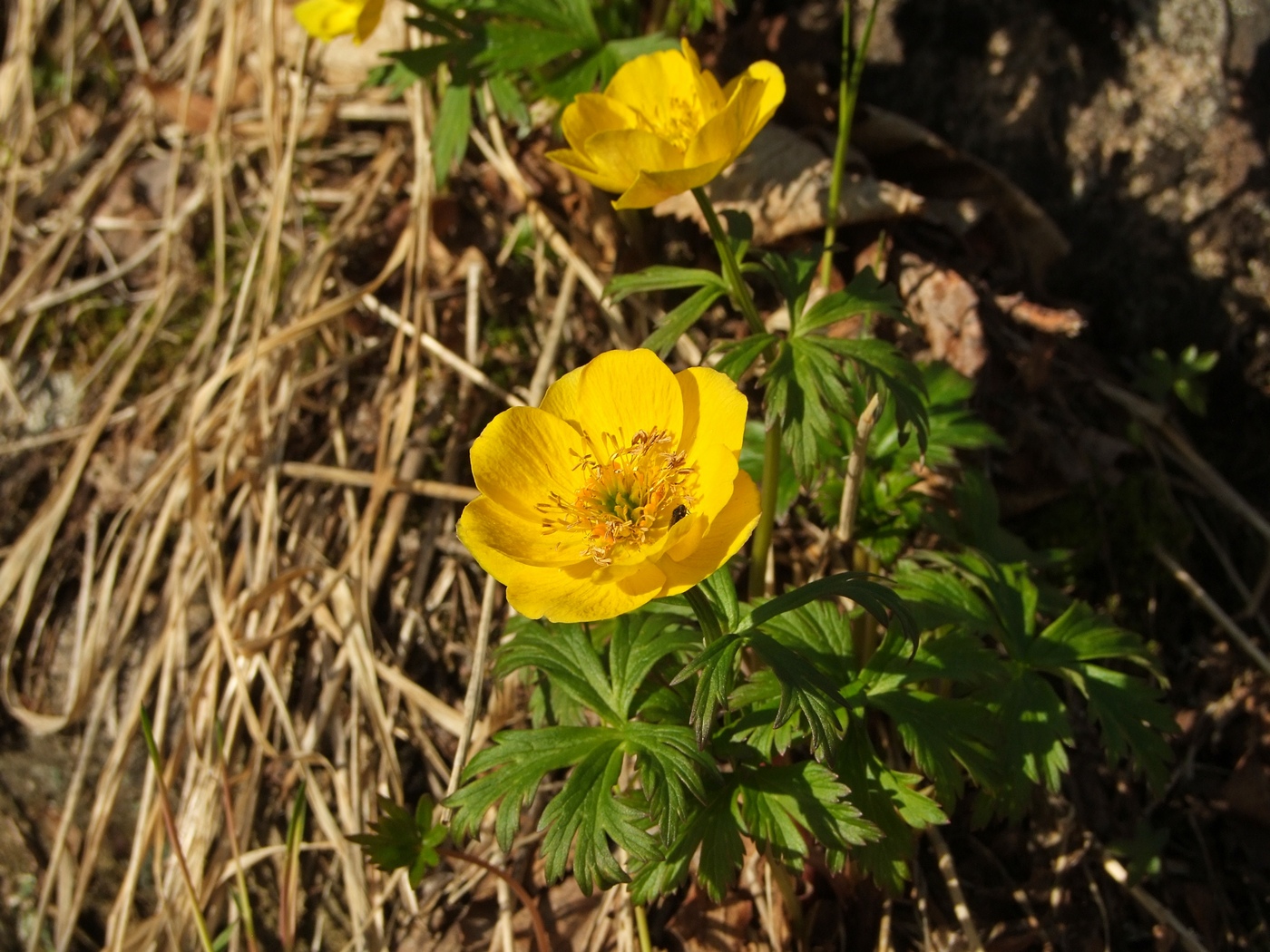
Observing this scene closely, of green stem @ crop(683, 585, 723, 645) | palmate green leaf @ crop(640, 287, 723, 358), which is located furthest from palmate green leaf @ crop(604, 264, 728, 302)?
green stem @ crop(683, 585, 723, 645)

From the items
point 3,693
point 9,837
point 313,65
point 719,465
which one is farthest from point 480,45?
point 9,837

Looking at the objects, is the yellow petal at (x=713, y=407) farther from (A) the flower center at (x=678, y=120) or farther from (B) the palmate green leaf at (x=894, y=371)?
(A) the flower center at (x=678, y=120)

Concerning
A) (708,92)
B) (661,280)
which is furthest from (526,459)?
(708,92)

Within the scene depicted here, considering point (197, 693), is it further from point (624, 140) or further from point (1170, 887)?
point (1170, 887)

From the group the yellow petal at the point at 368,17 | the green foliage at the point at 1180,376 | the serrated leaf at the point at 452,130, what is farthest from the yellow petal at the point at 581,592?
the green foliage at the point at 1180,376

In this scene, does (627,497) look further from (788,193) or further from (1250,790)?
(1250,790)

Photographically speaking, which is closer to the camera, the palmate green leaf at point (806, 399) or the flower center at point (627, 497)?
the flower center at point (627, 497)

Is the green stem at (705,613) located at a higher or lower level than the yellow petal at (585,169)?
lower
